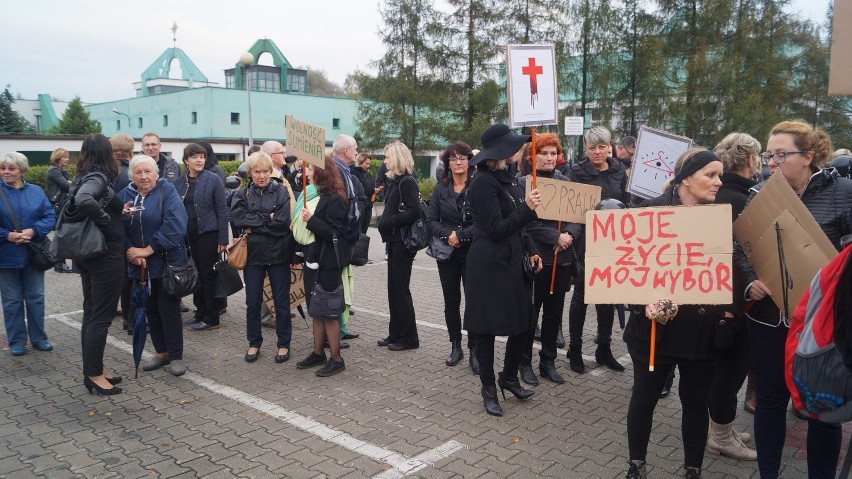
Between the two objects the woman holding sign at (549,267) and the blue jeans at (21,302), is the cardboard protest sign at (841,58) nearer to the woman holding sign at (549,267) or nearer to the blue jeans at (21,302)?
the woman holding sign at (549,267)

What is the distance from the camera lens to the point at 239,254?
646 centimetres

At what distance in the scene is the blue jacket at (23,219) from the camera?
21.3 ft

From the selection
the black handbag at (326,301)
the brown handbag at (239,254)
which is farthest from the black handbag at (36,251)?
the black handbag at (326,301)

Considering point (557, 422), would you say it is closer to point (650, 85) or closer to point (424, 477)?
point (424, 477)

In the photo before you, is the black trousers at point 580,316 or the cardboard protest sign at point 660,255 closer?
the cardboard protest sign at point 660,255

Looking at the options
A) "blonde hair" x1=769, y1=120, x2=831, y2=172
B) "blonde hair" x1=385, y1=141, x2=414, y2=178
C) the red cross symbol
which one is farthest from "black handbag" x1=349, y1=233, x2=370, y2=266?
"blonde hair" x1=769, y1=120, x2=831, y2=172

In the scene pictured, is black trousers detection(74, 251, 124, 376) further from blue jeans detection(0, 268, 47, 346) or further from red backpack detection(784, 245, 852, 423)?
red backpack detection(784, 245, 852, 423)

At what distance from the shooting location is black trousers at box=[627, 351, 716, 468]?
3.66 meters

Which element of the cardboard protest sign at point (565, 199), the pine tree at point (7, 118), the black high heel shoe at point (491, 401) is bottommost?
the black high heel shoe at point (491, 401)

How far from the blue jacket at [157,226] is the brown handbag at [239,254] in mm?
609

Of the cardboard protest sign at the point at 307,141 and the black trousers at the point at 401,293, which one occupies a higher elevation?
the cardboard protest sign at the point at 307,141

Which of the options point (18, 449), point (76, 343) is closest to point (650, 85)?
point (76, 343)

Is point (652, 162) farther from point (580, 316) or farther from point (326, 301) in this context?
point (326, 301)

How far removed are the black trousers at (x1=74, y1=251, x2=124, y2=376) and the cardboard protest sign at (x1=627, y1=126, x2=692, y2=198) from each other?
475cm
